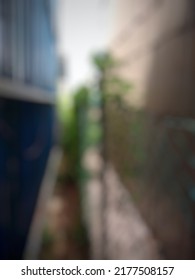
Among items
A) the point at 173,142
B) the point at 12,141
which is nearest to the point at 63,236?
the point at 173,142

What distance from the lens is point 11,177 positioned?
1.73 meters

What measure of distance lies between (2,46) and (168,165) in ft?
5.89

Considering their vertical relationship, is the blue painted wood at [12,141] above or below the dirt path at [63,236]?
above

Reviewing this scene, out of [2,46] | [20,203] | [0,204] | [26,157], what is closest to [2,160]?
[0,204]

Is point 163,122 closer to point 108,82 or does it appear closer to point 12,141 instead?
point 108,82

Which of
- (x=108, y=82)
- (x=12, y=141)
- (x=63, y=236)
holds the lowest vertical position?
(x=63, y=236)

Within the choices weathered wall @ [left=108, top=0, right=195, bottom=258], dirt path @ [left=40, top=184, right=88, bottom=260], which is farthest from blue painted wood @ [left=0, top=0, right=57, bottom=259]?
dirt path @ [left=40, top=184, right=88, bottom=260]

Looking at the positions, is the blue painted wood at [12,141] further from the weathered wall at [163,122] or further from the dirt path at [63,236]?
the dirt path at [63,236]

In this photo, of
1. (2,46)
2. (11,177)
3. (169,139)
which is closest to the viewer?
(2,46)

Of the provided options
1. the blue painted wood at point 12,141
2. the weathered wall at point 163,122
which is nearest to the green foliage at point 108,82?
the weathered wall at point 163,122

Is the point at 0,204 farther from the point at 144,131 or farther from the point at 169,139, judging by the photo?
the point at 144,131

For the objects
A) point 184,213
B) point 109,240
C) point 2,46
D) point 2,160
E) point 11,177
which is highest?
point 2,46

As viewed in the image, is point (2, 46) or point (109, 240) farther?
point (109, 240)

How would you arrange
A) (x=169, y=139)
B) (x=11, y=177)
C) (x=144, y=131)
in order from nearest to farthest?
(x=11, y=177) → (x=169, y=139) → (x=144, y=131)
